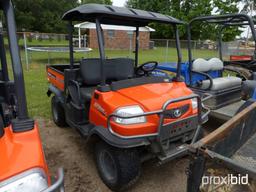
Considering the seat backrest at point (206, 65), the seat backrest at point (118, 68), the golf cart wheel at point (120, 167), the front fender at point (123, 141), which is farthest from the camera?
the seat backrest at point (206, 65)

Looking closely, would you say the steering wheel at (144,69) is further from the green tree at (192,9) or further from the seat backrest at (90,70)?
the green tree at (192,9)

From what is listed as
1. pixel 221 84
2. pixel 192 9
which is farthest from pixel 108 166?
pixel 192 9

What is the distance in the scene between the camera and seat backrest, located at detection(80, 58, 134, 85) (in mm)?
3520

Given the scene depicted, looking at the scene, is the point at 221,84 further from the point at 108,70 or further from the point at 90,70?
the point at 90,70

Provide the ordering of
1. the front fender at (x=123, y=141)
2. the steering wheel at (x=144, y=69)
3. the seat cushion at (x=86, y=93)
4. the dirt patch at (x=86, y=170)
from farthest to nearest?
the steering wheel at (x=144, y=69) < the seat cushion at (x=86, y=93) < the dirt patch at (x=86, y=170) < the front fender at (x=123, y=141)

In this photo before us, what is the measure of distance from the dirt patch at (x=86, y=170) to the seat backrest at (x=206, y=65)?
2090 mm

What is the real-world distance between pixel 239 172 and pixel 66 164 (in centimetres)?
245

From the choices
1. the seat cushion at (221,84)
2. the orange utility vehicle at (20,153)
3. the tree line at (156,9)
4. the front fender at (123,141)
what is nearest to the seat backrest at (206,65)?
the seat cushion at (221,84)

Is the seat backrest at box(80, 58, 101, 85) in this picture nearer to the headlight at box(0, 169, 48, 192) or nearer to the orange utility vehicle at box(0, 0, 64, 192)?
the orange utility vehicle at box(0, 0, 64, 192)

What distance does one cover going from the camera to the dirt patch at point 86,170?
2.78 m

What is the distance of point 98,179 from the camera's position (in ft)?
9.53

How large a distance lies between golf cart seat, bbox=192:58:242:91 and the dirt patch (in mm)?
1691

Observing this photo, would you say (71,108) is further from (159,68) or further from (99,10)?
(159,68)

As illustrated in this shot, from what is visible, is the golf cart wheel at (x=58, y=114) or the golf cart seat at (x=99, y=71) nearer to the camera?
the golf cart seat at (x=99, y=71)
